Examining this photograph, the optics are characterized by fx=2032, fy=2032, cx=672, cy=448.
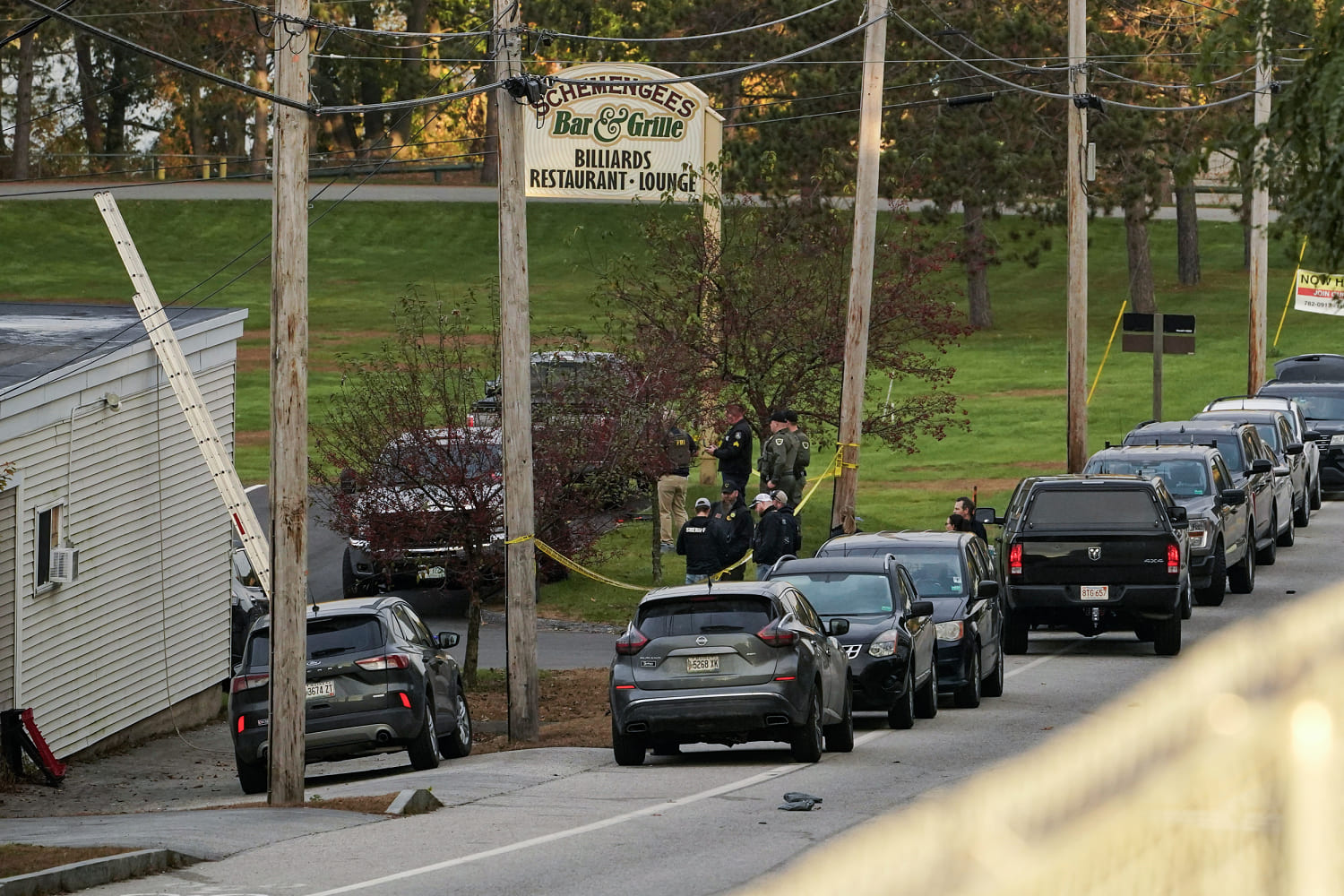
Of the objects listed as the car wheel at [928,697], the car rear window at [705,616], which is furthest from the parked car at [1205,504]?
the car rear window at [705,616]

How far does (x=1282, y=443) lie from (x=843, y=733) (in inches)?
703

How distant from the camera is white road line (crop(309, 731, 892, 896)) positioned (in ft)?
37.3

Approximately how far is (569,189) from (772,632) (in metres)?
20.0

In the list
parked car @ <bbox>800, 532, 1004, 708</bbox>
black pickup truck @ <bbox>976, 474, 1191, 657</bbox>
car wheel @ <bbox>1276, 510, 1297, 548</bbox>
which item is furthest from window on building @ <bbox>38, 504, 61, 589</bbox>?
car wheel @ <bbox>1276, 510, 1297, 548</bbox>

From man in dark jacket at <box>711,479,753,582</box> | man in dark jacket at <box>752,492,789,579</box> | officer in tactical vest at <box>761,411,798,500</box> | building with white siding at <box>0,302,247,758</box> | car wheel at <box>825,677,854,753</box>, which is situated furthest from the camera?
officer in tactical vest at <box>761,411,798,500</box>

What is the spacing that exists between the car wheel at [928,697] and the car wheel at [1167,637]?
425 cm

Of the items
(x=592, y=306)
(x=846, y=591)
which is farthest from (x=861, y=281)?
(x=592, y=306)

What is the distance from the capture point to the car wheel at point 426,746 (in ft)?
59.5

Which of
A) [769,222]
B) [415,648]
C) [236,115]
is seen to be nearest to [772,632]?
[415,648]

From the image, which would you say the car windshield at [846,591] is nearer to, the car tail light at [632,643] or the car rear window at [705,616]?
the car rear window at [705,616]

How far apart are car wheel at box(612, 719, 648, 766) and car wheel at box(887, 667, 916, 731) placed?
8.73ft

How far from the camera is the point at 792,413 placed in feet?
87.7

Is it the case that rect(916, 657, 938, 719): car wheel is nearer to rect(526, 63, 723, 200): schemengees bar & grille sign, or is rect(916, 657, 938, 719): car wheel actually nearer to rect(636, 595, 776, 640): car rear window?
rect(636, 595, 776, 640): car rear window

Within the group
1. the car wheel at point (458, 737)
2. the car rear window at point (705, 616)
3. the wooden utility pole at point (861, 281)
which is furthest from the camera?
the wooden utility pole at point (861, 281)
